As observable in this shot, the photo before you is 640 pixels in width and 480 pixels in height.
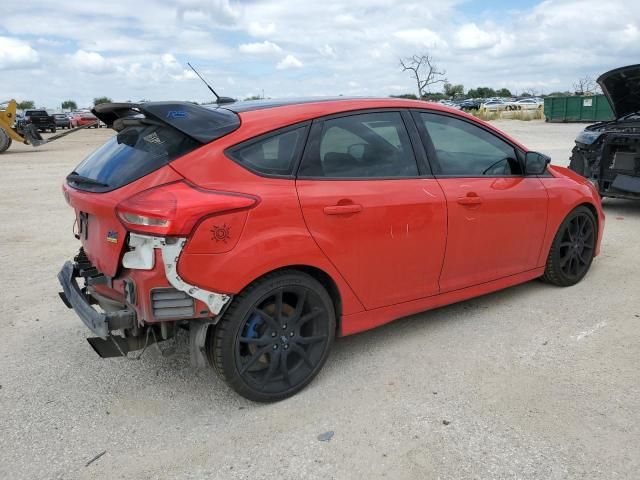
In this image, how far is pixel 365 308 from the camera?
3.44m

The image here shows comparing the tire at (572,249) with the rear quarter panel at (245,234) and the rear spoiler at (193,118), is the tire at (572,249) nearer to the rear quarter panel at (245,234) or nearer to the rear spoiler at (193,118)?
the rear quarter panel at (245,234)

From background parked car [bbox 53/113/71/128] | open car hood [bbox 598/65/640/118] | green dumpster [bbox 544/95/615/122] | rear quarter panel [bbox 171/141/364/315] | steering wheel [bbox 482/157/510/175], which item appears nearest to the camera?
rear quarter panel [bbox 171/141/364/315]

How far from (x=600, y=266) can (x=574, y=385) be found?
260 centimetres

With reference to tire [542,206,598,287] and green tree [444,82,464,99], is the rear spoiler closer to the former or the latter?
tire [542,206,598,287]

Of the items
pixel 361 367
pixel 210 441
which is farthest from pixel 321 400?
pixel 210 441

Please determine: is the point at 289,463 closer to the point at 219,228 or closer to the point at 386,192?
the point at 219,228

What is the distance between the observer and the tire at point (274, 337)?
Answer: 2.89 metres

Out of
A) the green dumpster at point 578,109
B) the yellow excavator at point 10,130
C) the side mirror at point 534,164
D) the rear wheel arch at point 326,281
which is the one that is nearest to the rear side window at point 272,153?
the rear wheel arch at point 326,281

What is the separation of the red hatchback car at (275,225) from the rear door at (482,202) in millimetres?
15

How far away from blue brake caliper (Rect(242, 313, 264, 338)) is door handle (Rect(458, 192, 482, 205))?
5.29 ft

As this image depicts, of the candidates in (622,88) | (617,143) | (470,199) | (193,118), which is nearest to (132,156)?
(193,118)

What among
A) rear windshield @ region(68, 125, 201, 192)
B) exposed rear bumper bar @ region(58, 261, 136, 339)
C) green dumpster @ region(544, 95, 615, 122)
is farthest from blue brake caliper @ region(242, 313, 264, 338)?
green dumpster @ region(544, 95, 615, 122)

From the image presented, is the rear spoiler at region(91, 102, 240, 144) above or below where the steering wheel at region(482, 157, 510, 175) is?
above

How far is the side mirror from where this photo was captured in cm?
430
